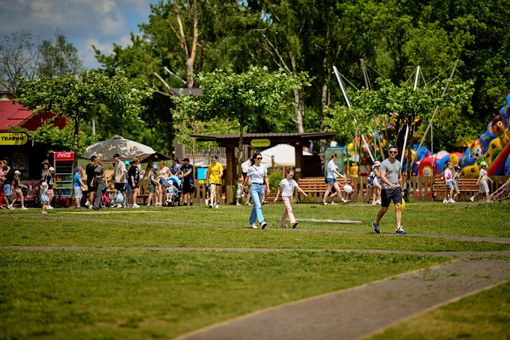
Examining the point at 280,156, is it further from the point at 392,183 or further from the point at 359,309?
the point at 359,309

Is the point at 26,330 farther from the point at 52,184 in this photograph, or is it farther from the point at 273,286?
the point at 52,184

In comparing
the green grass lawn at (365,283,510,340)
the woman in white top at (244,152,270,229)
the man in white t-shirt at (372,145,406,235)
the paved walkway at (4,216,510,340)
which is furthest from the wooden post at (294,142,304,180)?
the green grass lawn at (365,283,510,340)

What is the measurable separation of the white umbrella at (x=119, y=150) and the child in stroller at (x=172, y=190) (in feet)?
21.6

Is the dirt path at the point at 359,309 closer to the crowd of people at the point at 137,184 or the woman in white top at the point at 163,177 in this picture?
the crowd of people at the point at 137,184

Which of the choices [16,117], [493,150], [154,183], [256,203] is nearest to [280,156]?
[16,117]

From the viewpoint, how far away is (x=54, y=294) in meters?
10.2

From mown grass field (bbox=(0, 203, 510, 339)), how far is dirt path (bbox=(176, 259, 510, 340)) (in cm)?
28

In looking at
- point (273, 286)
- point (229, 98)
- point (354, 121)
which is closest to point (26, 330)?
point (273, 286)

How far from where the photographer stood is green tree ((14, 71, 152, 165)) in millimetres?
37656

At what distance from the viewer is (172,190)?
35750 millimetres

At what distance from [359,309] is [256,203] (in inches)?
474

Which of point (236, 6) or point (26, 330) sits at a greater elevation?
point (236, 6)

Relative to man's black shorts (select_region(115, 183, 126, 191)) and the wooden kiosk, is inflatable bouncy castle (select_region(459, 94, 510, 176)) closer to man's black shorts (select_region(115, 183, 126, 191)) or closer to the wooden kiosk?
the wooden kiosk

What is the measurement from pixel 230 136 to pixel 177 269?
2839 cm
